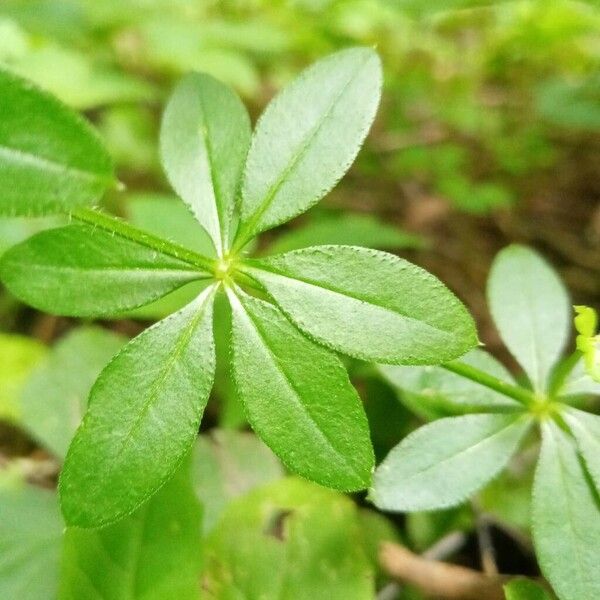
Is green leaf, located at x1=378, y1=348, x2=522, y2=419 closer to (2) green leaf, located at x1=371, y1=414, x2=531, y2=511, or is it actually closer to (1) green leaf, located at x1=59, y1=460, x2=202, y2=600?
(2) green leaf, located at x1=371, y1=414, x2=531, y2=511

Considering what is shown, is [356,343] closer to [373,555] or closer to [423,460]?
[423,460]

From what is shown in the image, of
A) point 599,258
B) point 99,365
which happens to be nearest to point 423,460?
point 99,365

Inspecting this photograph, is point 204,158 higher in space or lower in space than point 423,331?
higher

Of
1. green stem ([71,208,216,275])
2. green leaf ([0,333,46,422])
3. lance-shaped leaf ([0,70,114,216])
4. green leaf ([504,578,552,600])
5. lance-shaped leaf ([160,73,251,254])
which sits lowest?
green leaf ([504,578,552,600])

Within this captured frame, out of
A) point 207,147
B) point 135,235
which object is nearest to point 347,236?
point 207,147

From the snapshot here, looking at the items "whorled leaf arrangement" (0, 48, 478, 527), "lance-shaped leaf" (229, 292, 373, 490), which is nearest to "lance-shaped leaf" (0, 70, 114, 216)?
"whorled leaf arrangement" (0, 48, 478, 527)

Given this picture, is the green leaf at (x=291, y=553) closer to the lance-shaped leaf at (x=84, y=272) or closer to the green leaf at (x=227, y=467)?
the green leaf at (x=227, y=467)
